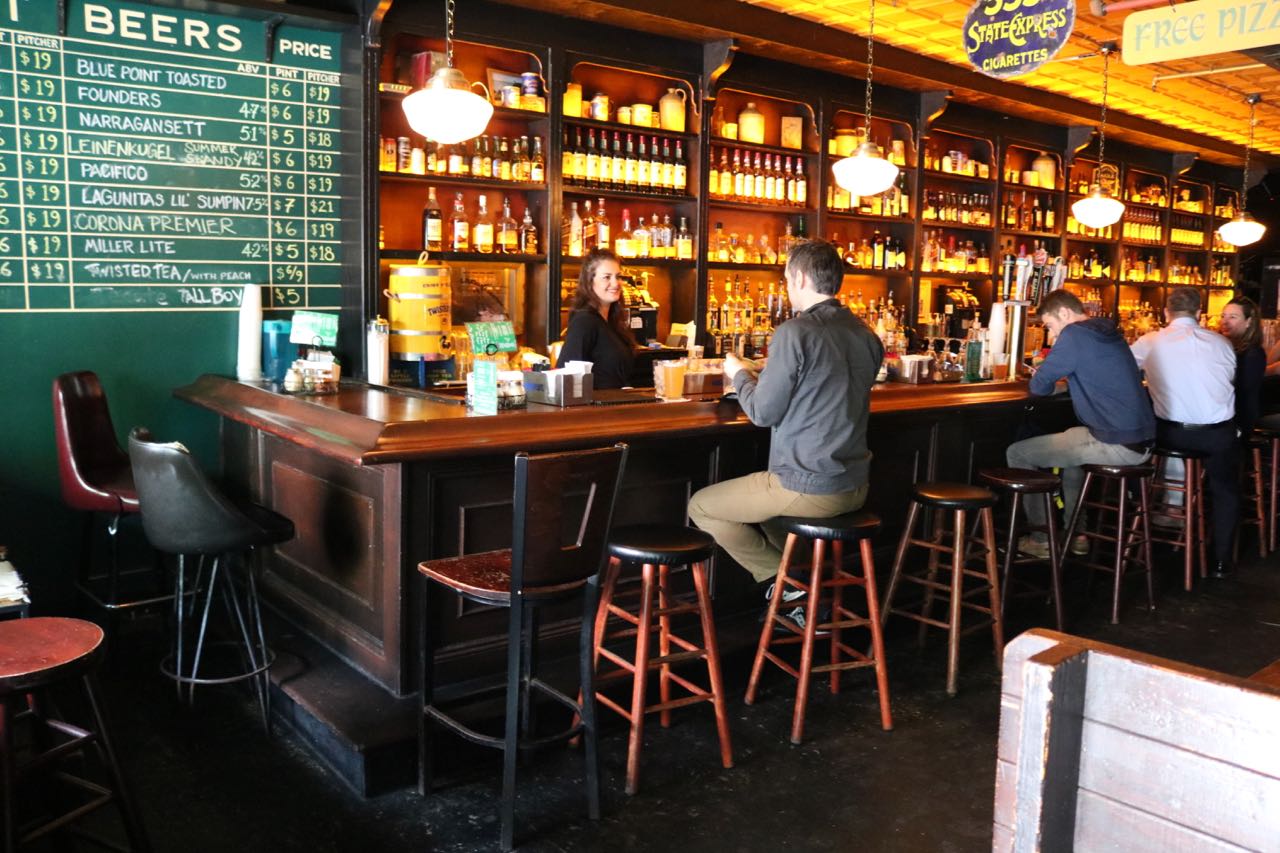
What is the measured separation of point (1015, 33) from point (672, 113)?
193cm

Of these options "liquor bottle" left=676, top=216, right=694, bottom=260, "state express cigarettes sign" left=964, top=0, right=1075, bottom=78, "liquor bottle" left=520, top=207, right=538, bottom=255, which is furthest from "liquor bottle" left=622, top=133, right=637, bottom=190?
"state express cigarettes sign" left=964, top=0, right=1075, bottom=78

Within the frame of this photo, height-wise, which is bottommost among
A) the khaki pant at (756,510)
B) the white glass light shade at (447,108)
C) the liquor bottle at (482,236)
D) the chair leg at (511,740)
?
the chair leg at (511,740)

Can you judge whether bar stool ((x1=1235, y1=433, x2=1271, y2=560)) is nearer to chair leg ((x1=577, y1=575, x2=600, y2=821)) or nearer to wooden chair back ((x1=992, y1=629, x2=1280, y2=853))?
chair leg ((x1=577, y1=575, x2=600, y2=821))

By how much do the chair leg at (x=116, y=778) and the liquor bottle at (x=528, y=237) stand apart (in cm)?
345

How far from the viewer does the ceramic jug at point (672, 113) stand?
5.74 meters

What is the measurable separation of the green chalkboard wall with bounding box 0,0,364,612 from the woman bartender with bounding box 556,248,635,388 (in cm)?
102

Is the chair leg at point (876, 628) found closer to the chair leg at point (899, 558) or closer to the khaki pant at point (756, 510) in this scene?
the khaki pant at point (756, 510)

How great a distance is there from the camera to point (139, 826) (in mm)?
2254

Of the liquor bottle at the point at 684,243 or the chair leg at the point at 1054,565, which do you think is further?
the liquor bottle at the point at 684,243

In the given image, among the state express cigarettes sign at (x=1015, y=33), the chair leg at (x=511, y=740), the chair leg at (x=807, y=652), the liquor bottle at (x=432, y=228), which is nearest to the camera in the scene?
the chair leg at (x=511, y=740)

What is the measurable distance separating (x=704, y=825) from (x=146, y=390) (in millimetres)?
3029

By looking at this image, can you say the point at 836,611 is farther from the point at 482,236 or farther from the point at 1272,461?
the point at 1272,461

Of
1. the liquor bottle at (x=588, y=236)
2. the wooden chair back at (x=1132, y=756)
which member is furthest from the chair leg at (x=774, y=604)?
the liquor bottle at (x=588, y=236)

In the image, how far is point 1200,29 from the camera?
170 inches
